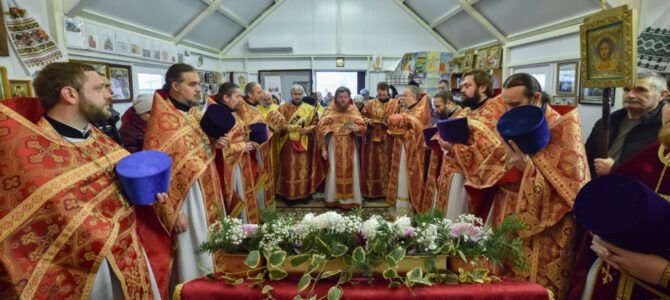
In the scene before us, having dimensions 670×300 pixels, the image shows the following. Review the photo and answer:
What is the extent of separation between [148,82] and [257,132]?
17.8 ft

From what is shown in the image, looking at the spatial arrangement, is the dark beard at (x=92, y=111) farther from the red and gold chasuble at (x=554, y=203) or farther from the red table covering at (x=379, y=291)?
the red and gold chasuble at (x=554, y=203)

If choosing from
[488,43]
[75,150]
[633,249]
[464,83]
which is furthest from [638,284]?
[488,43]

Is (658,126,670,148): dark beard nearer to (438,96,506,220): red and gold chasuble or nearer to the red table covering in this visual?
the red table covering

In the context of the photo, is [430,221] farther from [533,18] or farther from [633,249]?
[533,18]

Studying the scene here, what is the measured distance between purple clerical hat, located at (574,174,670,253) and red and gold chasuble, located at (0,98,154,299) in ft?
6.77

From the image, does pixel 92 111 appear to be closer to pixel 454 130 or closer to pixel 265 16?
pixel 454 130

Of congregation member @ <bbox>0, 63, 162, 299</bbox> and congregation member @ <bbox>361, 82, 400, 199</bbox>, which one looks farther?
congregation member @ <bbox>361, 82, 400, 199</bbox>

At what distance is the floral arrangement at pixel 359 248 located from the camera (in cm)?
135

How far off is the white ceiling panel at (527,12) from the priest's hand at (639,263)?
6380mm

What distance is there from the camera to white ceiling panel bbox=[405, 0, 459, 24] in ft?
32.9

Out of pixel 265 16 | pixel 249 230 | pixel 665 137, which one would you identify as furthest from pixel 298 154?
pixel 265 16

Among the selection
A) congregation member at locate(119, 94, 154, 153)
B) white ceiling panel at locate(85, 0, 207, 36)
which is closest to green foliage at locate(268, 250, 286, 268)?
congregation member at locate(119, 94, 154, 153)

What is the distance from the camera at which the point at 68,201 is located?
1627mm

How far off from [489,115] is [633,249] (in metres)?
1.79
